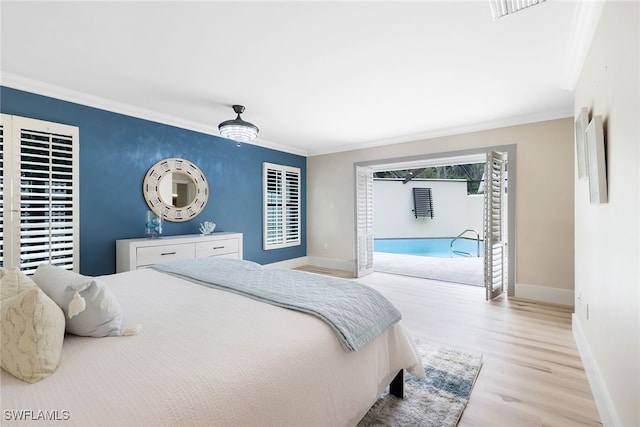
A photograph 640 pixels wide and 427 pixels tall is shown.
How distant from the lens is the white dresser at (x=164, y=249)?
3.25 metres

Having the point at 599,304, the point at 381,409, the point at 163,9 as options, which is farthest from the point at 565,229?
the point at 163,9

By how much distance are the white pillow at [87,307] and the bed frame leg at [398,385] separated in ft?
5.06

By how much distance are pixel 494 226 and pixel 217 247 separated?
3705mm

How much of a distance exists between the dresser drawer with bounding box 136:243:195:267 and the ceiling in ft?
5.42

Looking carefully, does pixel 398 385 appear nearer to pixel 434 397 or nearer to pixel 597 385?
pixel 434 397

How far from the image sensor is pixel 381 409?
175 cm

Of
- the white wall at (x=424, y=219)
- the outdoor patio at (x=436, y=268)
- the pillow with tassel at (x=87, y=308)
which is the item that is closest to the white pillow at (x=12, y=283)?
the pillow with tassel at (x=87, y=308)

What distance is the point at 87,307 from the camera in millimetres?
1157

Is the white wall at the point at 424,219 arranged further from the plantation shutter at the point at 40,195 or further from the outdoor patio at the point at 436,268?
the plantation shutter at the point at 40,195

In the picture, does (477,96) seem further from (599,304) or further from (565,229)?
(599,304)

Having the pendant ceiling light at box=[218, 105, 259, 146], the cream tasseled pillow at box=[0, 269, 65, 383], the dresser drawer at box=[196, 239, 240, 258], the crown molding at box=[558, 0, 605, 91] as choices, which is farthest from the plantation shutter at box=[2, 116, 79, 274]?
the crown molding at box=[558, 0, 605, 91]

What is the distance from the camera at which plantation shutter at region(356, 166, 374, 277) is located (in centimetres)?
523

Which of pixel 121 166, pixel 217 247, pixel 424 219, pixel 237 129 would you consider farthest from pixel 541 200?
pixel 424 219

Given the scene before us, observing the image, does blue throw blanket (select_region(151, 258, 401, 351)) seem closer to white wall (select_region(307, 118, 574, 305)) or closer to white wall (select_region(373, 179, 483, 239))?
white wall (select_region(307, 118, 574, 305))
